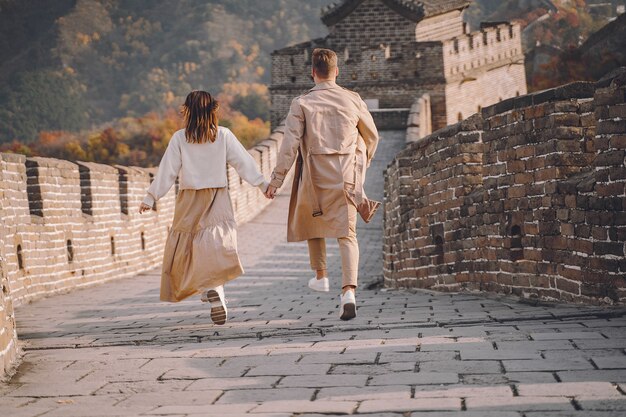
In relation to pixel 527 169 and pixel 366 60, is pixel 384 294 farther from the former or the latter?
pixel 366 60

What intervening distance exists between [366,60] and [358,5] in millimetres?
4356

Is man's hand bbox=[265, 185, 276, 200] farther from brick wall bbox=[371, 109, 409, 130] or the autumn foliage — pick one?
the autumn foliage

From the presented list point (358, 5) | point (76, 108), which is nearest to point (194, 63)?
point (76, 108)

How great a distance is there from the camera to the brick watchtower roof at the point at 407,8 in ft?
136

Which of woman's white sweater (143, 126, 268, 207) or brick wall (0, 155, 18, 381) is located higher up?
woman's white sweater (143, 126, 268, 207)

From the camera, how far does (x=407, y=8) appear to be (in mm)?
41656

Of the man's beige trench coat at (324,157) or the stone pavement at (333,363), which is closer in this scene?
the stone pavement at (333,363)

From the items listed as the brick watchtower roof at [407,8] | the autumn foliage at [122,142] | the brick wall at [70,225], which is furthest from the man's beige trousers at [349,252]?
the autumn foliage at [122,142]

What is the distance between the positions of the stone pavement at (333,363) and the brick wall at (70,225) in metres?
2.09

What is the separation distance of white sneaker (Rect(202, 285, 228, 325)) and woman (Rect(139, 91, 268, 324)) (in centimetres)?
3

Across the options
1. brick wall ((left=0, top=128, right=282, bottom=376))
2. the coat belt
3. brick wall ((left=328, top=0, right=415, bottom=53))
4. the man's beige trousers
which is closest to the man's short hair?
the coat belt

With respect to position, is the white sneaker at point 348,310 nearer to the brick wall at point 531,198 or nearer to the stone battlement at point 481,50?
the brick wall at point 531,198

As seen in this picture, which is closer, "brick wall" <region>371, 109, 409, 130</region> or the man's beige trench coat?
the man's beige trench coat

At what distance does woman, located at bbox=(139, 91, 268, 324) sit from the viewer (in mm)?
7156
